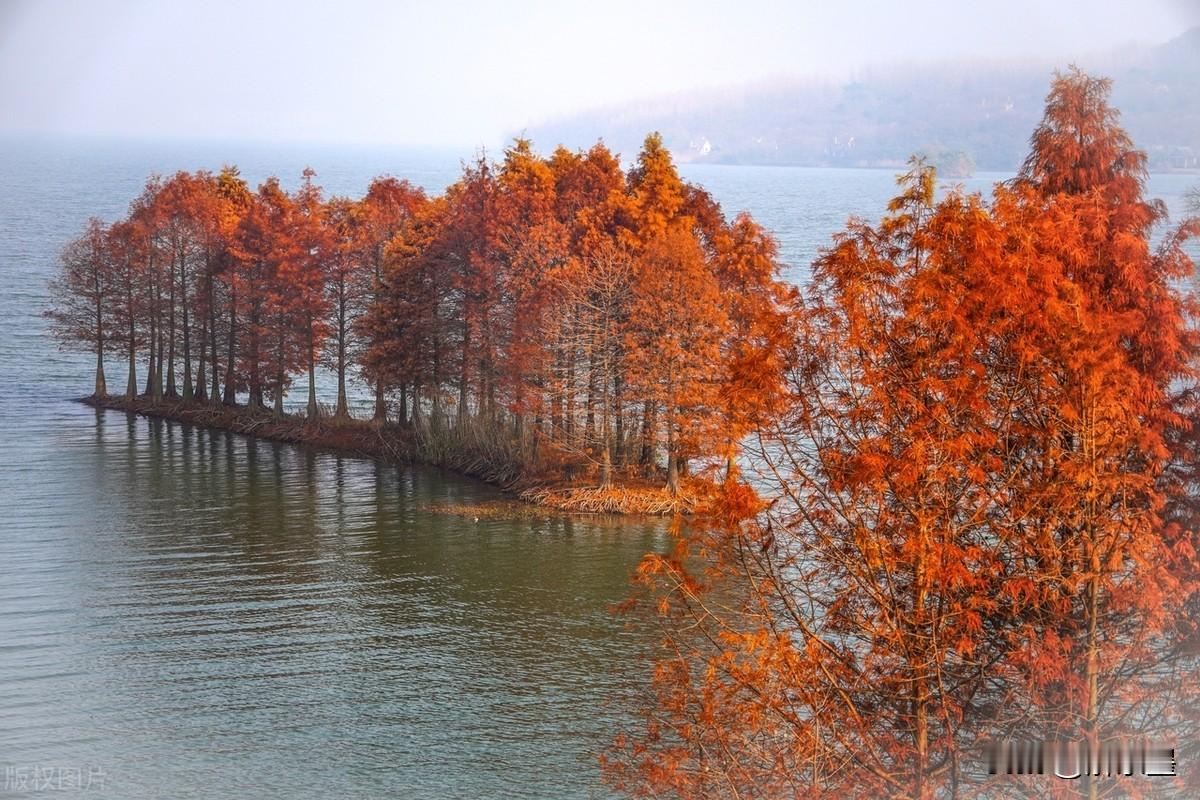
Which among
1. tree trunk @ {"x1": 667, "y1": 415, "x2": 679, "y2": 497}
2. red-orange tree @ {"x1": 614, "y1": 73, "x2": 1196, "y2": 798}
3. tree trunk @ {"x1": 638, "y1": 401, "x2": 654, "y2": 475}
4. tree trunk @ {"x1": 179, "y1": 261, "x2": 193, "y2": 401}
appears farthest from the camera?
tree trunk @ {"x1": 179, "y1": 261, "x2": 193, "y2": 401}

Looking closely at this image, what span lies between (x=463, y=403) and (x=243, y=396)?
1014 inches

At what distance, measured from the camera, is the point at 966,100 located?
401ft

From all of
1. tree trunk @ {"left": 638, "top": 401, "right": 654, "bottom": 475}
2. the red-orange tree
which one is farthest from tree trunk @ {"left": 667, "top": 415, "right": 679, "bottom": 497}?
the red-orange tree

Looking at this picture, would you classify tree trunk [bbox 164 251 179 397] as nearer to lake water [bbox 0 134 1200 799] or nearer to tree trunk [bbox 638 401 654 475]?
lake water [bbox 0 134 1200 799]

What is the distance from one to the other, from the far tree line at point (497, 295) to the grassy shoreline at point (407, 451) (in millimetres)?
759

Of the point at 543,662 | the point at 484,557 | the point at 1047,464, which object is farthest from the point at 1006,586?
the point at 484,557

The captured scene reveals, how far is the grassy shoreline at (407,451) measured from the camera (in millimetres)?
38094

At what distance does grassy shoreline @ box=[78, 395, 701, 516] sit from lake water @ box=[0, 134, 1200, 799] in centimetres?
119

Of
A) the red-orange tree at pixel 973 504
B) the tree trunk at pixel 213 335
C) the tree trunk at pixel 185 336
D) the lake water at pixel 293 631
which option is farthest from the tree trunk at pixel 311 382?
the red-orange tree at pixel 973 504

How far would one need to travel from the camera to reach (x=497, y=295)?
43.4 meters

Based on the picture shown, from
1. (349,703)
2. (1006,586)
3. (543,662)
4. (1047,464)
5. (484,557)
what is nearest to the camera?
(1006,586)

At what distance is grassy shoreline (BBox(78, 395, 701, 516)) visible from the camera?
3809 cm

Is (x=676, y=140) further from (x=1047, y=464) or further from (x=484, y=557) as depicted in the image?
(x=1047, y=464)

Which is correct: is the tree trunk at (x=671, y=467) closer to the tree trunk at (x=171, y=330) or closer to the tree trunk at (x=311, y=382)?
the tree trunk at (x=311, y=382)
